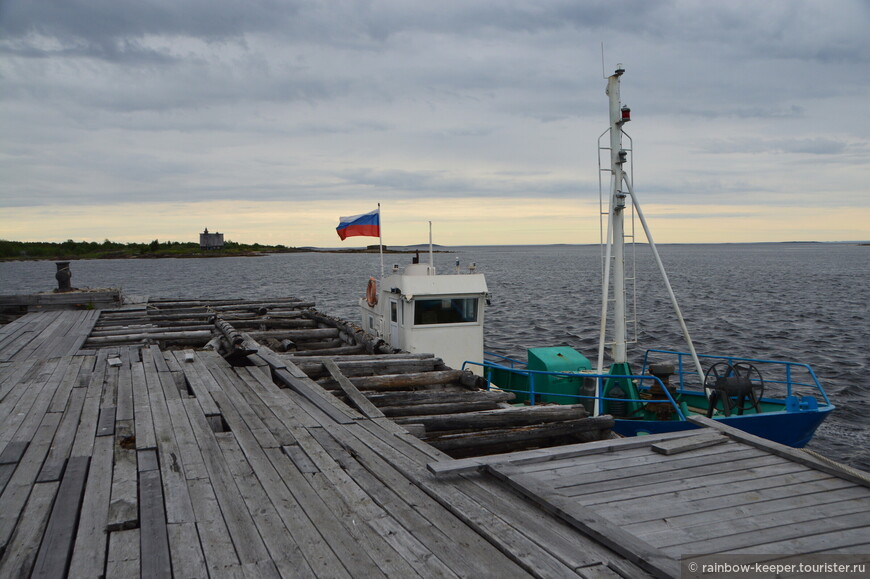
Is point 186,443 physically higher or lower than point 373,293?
lower

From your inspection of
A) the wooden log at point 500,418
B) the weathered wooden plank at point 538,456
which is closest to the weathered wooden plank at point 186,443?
the weathered wooden plank at point 538,456

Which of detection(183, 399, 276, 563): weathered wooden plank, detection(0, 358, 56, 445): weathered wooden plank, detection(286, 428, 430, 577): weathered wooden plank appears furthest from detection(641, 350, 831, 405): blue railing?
detection(0, 358, 56, 445): weathered wooden plank

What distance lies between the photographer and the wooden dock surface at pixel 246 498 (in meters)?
3.75

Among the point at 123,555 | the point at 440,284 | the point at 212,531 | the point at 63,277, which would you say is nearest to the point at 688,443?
the point at 212,531

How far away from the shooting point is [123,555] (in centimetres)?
385

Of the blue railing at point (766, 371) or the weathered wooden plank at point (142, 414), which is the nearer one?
the weathered wooden plank at point (142, 414)

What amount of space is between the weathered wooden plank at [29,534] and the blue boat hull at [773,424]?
1081 centimetres

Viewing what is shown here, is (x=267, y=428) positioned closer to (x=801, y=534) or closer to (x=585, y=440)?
(x=585, y=440)

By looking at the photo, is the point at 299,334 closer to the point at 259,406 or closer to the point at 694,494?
the point at 259,406

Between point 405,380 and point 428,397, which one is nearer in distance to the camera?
point 428,397

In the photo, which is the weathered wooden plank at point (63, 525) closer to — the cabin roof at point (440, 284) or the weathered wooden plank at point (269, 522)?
the weathered wooden plank at point (269, 522)

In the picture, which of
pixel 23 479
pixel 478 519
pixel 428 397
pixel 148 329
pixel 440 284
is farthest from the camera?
pixel 148 329

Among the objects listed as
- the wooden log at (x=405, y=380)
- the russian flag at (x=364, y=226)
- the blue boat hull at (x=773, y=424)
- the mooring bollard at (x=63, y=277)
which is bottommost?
the blue boat hull at (x=773, y=424)

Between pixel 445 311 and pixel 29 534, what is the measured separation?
11.1 metres
